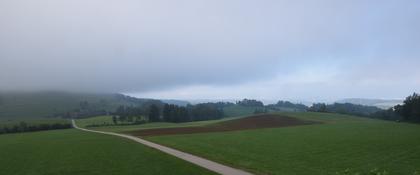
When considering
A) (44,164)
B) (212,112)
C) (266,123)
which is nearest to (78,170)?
(44,164)

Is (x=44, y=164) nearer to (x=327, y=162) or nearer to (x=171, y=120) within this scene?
(x=327, y=162)

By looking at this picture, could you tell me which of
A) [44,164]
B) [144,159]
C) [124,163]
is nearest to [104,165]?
[124,163]

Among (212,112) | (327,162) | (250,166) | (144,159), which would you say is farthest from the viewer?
(212,112)

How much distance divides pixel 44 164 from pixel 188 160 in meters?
11.3

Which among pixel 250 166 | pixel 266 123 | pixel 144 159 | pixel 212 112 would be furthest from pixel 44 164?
pixel 212 112

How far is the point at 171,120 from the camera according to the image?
146 metres

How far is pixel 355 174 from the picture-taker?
21750 millimetres

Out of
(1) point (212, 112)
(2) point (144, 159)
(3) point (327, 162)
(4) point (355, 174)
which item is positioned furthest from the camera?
(1) point (212, 112)

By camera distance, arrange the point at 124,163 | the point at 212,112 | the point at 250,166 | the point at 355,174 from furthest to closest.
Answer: the point at 212,112 < the point at 124,163 < the point at 250,166 < the point at 355,174

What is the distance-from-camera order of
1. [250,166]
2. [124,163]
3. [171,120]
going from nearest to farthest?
1. [250,166]
2. [124,163]
3. [171,120]

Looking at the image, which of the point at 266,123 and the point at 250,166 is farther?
the point at 266,123

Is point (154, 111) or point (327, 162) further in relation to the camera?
point (154, 111)

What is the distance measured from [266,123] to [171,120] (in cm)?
6050

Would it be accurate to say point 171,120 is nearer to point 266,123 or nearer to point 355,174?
point 266,123
